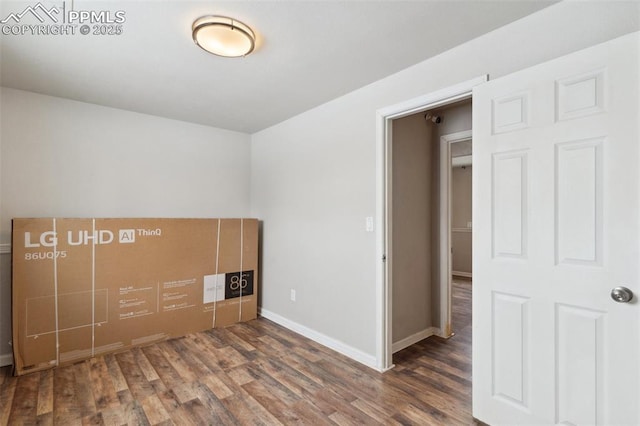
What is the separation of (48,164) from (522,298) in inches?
158

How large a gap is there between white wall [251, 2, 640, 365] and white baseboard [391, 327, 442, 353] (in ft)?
1.47

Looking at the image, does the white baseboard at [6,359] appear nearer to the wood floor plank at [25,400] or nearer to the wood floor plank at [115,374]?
the wood floor plank at [25,400]

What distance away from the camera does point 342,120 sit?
2.97m

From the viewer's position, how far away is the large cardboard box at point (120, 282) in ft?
8.44

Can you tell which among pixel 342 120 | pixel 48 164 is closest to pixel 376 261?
pixel 342 120

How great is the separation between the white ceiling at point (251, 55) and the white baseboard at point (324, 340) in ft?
7.74

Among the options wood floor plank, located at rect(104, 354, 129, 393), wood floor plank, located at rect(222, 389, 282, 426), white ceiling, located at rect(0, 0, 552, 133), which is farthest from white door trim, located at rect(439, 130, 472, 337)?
wood floor plank, located at rect(104, 354, 129, 393)

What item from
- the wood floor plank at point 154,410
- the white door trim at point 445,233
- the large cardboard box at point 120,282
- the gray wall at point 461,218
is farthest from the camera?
the gray wall at point 461,218

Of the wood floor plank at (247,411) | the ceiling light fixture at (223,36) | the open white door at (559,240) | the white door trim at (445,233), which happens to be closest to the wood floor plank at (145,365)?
the wood floor plank at (247,411)

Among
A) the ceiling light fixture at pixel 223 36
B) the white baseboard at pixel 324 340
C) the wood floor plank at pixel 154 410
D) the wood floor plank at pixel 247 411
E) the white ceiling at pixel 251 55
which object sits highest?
the white ceiling at pixel 251 55

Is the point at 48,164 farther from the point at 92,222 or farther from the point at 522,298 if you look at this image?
the point at 522,298

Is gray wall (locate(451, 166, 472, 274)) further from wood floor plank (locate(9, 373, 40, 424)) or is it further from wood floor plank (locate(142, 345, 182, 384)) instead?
wood floor plank (locate(9, 373, 40, 424))

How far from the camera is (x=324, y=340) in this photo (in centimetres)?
311

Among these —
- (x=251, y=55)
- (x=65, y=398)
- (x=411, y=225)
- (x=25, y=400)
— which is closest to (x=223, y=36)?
(x=251, y=55)
